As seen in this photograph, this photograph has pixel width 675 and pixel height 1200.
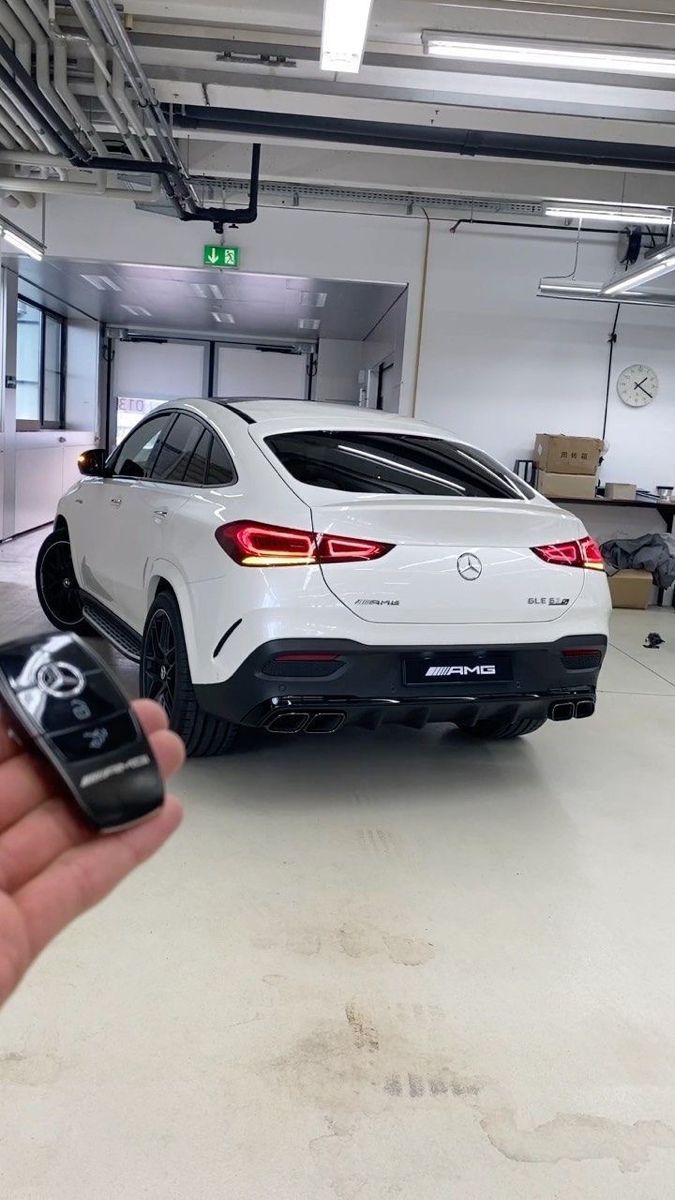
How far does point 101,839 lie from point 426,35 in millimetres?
4376

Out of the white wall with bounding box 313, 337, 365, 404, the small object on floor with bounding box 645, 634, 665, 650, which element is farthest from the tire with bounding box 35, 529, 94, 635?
the white wall with bounding box 313, 337, 365, 404

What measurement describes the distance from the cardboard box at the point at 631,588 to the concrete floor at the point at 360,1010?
4.72 m

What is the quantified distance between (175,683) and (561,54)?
11.1 ft

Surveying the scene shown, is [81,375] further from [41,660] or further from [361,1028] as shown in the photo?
[41,660]

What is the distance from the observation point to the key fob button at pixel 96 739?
923mm

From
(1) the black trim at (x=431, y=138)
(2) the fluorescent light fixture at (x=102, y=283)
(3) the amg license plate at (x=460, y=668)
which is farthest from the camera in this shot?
(2) the fluorescent light fixture at (x=102, y=283)

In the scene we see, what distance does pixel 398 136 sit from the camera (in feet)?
19.4

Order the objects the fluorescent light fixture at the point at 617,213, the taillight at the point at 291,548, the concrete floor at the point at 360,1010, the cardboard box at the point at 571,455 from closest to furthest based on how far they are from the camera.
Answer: the concrete floor at the point at 360,1010 < the taillight at the point at 291,548 < the fluorescent light fixture at the point at 617,213 < the cardboard box at the point at 571,455

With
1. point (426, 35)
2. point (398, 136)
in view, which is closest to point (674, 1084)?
point (426, 35)

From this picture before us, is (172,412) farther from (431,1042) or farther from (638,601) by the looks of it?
(638,601)

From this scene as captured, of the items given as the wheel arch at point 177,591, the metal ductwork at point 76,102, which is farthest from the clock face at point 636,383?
the wheel arch at point 177,591

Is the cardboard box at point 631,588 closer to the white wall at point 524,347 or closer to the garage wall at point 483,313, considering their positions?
the garage wall at point 483,313

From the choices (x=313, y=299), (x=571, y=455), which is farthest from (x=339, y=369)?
(x=571, y=455)

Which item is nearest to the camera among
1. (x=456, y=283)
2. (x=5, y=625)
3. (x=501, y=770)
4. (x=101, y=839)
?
(x=101, y=839)
